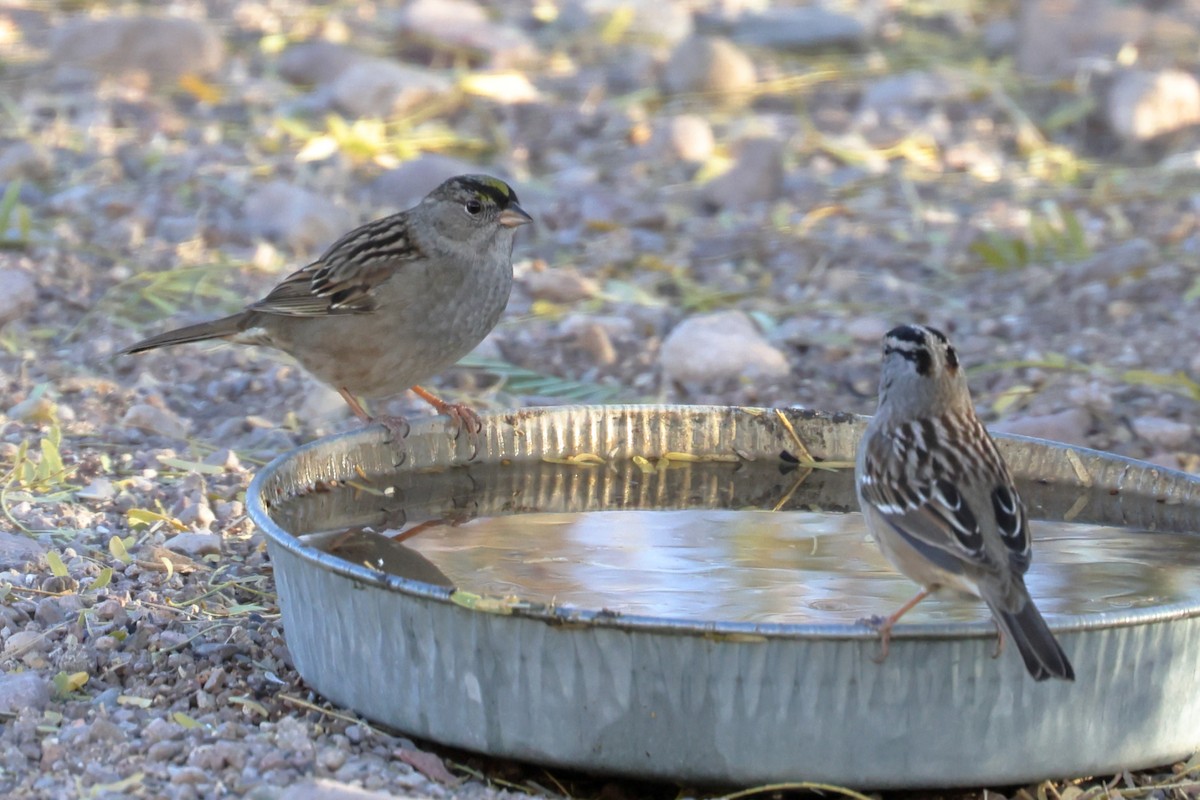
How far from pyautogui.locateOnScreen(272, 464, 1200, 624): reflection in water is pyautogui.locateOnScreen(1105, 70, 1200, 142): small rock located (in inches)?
229

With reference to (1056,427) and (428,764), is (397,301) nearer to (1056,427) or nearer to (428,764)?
(428,764)

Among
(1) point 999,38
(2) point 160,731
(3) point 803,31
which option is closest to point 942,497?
(2) point 160,731

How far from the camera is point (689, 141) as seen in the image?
995 centimetres

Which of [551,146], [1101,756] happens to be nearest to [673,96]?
[551,146]

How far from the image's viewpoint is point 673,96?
11.0 m

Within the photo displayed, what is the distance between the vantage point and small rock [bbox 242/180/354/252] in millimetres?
8250

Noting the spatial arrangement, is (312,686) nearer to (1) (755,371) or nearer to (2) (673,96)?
(1) (755,371)

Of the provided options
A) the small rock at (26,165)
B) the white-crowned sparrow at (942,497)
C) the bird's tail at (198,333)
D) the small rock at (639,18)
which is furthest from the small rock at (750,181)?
the white-crowned sparrow at (942,497)

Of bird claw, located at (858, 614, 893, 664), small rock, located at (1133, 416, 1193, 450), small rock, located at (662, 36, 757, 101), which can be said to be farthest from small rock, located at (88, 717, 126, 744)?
small rock, located at (662, 36, 757, 101)

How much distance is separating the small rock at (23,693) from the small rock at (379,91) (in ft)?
21.6

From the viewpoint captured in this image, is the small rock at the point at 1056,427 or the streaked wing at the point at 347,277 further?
the small rock at the point at 1056,427

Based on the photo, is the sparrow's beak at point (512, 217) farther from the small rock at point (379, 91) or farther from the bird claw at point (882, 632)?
the small rock at point (379, 91)

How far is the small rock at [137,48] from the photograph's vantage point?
10.9 m

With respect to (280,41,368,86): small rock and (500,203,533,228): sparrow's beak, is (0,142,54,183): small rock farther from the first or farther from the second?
(500,203,533,228): sparrow's beak
